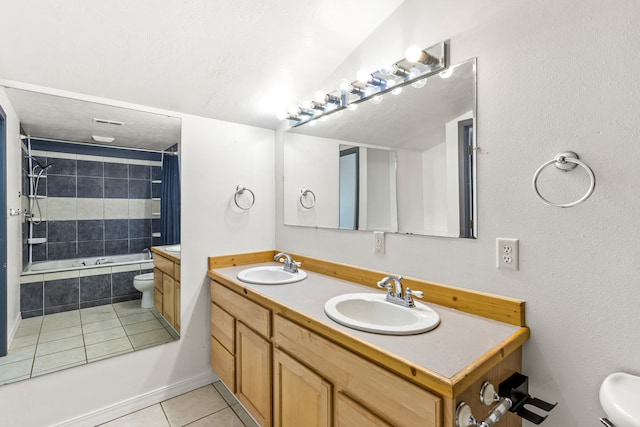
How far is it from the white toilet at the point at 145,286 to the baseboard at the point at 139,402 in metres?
0.58

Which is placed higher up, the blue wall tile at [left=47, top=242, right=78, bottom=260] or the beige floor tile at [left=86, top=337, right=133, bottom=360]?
the blue wall tile at [left=47, top=242, right=78, bottom=260]

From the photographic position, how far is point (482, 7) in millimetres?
1273

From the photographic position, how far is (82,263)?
1.88 m

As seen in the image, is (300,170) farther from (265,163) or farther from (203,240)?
(203,240)

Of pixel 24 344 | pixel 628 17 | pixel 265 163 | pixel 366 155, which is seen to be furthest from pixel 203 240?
pixel 628 17

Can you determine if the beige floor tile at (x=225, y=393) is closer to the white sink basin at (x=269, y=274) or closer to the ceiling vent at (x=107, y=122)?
the white sink basin at (x=269, y=274)

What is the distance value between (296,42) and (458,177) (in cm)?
120

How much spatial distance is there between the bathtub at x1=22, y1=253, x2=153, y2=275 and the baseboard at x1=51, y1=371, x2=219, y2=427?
0.88 meters

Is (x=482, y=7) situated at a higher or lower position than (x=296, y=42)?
lower

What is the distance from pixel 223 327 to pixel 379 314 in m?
1.14

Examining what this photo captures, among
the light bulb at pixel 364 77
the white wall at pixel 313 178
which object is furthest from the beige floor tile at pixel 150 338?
the light bulb at pixel 364 77

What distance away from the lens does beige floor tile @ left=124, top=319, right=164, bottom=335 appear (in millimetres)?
2014

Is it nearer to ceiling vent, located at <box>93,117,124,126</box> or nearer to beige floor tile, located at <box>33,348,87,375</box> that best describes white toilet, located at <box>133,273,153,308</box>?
beige floor tile, located at <box>33,348,87,375</box>

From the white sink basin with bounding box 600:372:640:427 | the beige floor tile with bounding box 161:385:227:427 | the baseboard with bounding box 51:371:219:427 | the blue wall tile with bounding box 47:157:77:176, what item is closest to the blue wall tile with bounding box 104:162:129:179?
the blue wall tile with bounding box 47:157:77:176
